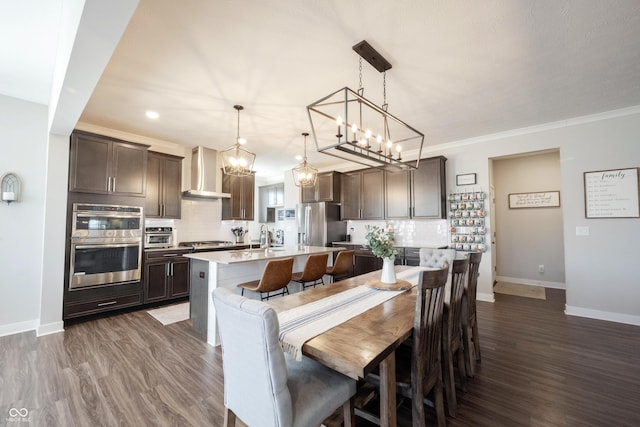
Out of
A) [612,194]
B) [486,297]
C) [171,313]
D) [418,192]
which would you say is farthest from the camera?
[418,192]

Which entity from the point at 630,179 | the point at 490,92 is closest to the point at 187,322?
the point at 490,92

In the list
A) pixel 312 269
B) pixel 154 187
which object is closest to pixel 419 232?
pixel 312 269

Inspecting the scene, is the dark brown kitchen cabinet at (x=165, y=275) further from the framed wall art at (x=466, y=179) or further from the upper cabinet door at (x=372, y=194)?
the framed wall art at (x=466, y=179)

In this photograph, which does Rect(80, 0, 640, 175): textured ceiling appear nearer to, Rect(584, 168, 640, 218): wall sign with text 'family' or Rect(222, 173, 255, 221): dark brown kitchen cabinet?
Rect(584, 168, 640, 218): wall sign with text 'family'

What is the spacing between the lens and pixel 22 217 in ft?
11.0

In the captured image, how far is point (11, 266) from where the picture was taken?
10.8 feet

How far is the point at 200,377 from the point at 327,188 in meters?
4.37

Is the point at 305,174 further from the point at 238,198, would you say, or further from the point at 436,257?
the point at 238,198

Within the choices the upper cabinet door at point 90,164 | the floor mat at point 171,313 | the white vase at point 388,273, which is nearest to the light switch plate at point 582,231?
the white vase at point 388,273

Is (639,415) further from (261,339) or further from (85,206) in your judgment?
(85,206)

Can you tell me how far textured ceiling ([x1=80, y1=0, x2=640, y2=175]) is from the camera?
1944 millimetres

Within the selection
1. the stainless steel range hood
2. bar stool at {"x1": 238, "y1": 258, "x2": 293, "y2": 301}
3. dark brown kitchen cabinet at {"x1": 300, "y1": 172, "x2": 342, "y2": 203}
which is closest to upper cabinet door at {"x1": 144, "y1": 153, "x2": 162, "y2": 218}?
the stainless steel range hood

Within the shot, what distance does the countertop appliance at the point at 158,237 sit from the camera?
4368 millimetres

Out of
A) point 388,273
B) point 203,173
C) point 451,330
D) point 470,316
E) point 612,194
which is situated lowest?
point 470,316
